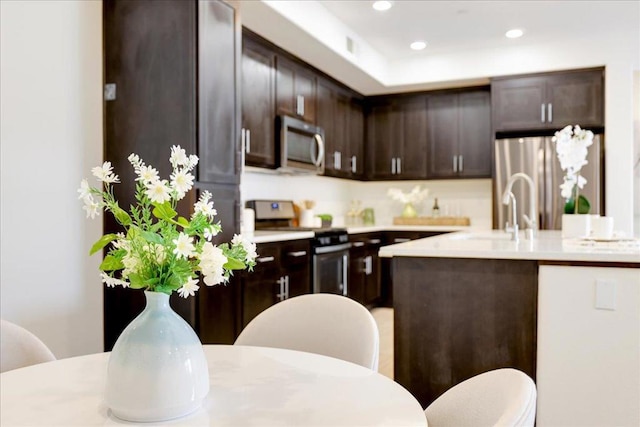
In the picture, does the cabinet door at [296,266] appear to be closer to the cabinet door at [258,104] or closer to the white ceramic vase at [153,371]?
the cabinet door at [258,104]

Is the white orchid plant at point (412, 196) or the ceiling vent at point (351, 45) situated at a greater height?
the ceiling vent at point (351, 45)

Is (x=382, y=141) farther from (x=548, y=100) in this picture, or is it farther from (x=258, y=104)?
(x=258, y=104)

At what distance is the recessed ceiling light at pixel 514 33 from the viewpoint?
4891 mm

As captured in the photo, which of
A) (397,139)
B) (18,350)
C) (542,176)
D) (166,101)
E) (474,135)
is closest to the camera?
(18,350)

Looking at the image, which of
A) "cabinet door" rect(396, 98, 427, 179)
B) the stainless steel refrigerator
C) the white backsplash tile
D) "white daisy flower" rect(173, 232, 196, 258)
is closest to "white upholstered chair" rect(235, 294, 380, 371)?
"white daisy flower" rect(173, 232, 196, 258)

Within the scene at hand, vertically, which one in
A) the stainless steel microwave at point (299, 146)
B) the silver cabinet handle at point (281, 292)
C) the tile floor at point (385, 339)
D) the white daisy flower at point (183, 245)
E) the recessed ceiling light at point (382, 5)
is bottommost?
the tile floor at point (385, 339)

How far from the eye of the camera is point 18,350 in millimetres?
1552

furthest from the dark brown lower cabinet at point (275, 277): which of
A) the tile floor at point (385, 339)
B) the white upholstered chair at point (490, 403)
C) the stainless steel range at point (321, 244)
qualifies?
the white upholstered chair at point (490, 403)

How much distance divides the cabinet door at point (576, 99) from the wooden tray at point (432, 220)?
1342 mm

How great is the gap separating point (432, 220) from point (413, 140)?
925 millimetres

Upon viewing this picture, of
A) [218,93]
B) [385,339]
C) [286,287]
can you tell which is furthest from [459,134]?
[218,93]

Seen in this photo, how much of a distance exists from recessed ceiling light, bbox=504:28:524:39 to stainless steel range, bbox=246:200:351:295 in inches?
93.7

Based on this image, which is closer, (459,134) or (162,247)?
(162,247)

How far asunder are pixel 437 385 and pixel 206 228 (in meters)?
1.78
